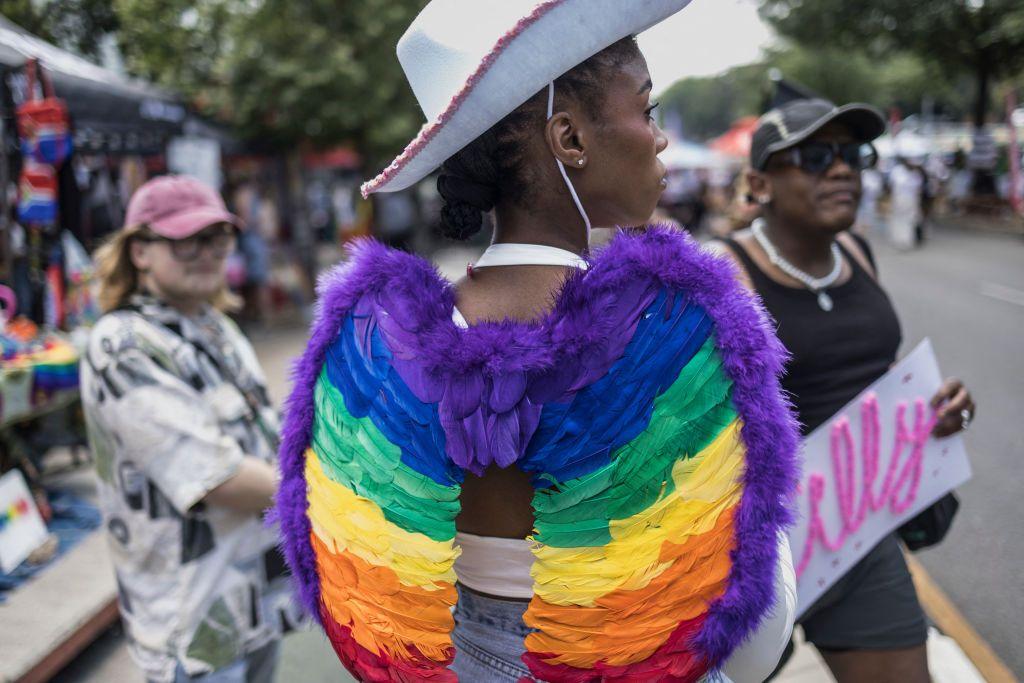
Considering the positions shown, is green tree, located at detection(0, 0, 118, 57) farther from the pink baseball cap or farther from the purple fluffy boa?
the purple fluffy boa

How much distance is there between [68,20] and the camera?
875 centimetres

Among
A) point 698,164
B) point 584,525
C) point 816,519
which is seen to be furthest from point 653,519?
point 698,164

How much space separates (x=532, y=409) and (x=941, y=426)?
155 cm

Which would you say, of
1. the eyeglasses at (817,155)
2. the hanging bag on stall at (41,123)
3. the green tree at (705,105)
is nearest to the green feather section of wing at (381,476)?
the eyeglasses at (817,155)

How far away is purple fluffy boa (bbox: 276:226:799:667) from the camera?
1.15m

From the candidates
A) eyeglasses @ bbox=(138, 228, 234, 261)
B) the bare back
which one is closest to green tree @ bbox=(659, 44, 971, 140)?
eyeglasses @ bbox=(138, 228, 234, 261)

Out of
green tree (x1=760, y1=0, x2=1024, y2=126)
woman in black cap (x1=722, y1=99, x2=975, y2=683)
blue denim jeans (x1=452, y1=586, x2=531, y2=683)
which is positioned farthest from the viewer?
green tree (x1=760, y1=0, x2=1024, y2=126)

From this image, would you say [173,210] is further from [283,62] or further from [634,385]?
[283,62]

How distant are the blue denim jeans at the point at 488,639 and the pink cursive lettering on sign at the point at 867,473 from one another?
1.04m

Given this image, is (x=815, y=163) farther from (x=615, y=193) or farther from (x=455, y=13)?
(x=455, y=13)

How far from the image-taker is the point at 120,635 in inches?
146

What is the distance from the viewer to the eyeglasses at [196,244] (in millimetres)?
2408

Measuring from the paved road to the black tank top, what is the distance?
1.33m

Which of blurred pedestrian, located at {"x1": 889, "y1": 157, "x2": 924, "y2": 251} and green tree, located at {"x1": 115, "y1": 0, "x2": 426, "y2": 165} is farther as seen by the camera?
blurred pedestrian, located at {"x1": 889, "y1": 157, "x2": 924, "y2": 251}
